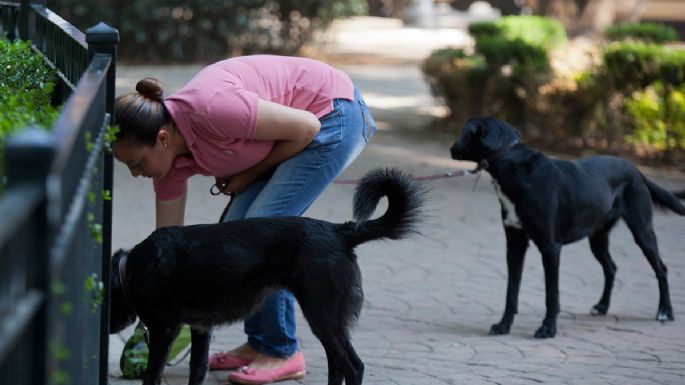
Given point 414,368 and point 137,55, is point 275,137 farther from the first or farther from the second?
point 137,55

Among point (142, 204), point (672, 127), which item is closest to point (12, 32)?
point (142, 204)

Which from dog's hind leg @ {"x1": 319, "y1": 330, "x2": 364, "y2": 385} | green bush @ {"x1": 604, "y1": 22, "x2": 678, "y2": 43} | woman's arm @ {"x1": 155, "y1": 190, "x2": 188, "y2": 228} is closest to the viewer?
dog's hind leg @ {"x1": 319, "y1": 330, "x2": 364, "y2": 385}

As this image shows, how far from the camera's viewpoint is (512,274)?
6.07 m

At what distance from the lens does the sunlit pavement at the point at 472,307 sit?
5277mm

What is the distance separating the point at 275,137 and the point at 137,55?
1745cm

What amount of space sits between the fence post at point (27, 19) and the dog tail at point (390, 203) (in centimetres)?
321

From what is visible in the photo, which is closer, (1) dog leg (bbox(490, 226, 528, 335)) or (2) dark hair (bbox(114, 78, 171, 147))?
(2) dark hair (bbox(114, 78, 171, 147))

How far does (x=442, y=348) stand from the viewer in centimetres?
566

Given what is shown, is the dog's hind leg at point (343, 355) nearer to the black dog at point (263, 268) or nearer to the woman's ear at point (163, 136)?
the black dog at point (263, 268)

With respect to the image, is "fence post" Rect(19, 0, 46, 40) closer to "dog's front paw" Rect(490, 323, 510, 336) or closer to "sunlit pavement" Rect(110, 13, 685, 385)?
"sunlit pavement" Rect(110, 13, 685, 385)

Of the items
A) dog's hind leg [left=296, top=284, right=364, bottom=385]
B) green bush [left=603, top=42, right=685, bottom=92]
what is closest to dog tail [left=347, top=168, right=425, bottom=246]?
dog's hind leg [left=296, top=284, right=364, bottom=385]

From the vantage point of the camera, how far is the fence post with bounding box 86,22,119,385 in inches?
150

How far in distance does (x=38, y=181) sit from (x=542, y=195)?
427cm

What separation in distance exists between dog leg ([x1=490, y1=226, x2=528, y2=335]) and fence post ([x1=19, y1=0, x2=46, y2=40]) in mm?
3168
